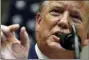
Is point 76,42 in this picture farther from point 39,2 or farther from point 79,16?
point 39,2

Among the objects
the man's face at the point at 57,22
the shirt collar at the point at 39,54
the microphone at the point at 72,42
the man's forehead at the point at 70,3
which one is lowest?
the shirt collar at the point at 39,54

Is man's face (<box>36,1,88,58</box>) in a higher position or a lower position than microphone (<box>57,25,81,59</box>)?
higher

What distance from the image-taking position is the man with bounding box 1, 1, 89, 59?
1.02 metres

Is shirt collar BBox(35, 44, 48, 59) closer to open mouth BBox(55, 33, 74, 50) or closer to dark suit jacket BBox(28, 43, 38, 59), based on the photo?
dark suit jacket BBox(28, 43, 38, 59)

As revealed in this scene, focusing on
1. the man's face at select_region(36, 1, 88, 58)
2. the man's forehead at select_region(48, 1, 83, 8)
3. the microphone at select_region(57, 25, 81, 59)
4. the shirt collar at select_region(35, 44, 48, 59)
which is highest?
the man's forehead at select_region(48, 1, 83, 8)

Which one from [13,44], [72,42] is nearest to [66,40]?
[72,42]

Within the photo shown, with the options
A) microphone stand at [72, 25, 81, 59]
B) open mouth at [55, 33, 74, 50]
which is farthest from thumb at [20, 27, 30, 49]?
microphone stand at [72, 25, 81, 59]

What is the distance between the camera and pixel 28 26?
104cm

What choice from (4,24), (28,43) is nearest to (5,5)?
(4,24)

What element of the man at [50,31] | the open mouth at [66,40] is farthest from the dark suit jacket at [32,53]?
the open mouth at [66,40]

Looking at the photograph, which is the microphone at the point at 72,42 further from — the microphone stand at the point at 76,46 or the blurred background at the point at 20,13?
the blurred background at the point at 20,13

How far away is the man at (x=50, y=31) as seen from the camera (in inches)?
40.0

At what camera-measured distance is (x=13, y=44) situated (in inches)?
41.1

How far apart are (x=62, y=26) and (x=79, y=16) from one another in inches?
4.8
